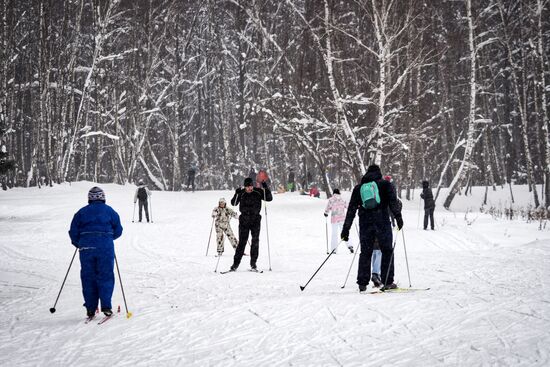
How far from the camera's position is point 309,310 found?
588cm

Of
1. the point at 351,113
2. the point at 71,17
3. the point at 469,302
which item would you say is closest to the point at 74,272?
the point at 469,302

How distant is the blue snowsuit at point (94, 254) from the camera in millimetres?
5910

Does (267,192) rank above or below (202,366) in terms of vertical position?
above

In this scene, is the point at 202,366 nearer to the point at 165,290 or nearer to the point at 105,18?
the point at 165,290

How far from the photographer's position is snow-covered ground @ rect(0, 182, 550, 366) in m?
4.43

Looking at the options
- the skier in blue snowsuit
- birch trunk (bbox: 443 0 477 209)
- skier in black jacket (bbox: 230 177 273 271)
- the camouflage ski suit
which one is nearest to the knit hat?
the skier in blue snowsuit

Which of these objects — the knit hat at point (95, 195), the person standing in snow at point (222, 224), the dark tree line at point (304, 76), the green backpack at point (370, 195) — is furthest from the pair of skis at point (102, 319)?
the dark tree line at point (304, 76)

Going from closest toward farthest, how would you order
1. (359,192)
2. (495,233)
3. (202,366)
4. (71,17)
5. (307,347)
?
1. (202,366)
2. (307,347)
3. (359,192)
4. (495,233)
5. (71,17)

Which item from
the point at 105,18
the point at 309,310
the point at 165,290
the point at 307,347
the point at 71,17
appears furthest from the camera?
→ the point at 71,17

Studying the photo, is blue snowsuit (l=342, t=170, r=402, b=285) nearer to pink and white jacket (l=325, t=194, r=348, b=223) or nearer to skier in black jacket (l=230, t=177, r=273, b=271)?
skier in black jacket (l=230, t=177, r=273, b=271)

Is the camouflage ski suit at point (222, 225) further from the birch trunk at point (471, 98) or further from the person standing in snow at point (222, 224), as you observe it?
the birch trunk at point (471, 98)

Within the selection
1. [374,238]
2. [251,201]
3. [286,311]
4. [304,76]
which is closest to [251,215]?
[251,201]

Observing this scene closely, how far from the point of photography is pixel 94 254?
5.91 m

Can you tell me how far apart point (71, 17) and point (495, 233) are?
26730 mm
